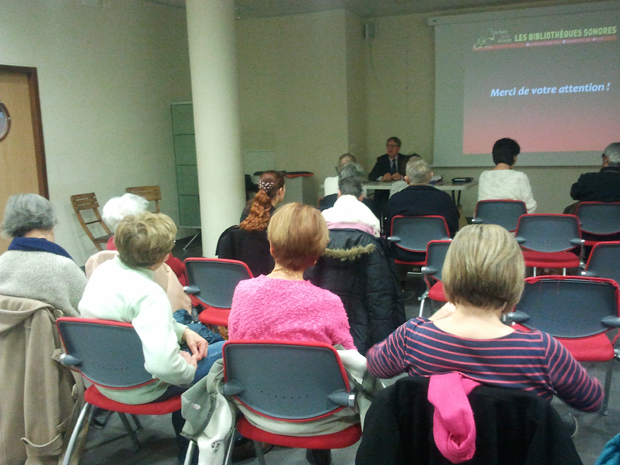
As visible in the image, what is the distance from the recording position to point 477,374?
1.19 meters

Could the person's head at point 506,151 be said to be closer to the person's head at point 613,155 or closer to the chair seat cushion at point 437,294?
the person's head at point 613,155

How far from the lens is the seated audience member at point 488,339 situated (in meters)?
1.18

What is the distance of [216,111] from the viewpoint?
5.09 metres

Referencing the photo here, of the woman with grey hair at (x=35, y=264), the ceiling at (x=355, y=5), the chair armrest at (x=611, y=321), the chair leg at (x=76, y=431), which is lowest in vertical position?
the chair leg at (x=76, y=431)

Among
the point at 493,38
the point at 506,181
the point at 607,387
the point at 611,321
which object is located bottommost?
the point at 607,387

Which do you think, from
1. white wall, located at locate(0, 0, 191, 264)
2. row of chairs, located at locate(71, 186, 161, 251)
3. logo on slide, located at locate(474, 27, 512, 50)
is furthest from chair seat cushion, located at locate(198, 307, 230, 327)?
logo on slide, located at locate(474, 27, 512, 50)

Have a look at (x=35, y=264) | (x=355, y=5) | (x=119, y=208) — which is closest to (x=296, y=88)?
(x=355, y=5)

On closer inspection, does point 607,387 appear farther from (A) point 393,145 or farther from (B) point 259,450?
(A) point 393,145

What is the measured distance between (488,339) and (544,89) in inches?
254

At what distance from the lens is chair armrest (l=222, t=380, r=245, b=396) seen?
157 cm

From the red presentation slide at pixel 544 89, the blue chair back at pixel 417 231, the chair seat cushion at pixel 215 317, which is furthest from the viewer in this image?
the red presentation slide at pixel 544 89

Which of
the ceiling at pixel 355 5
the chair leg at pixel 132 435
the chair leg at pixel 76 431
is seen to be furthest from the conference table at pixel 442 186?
the chair leg at pixel 76 431

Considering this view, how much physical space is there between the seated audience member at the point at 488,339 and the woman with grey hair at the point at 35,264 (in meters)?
1.40

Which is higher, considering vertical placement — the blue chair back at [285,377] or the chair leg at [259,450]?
the blue chair back at [285,377]
